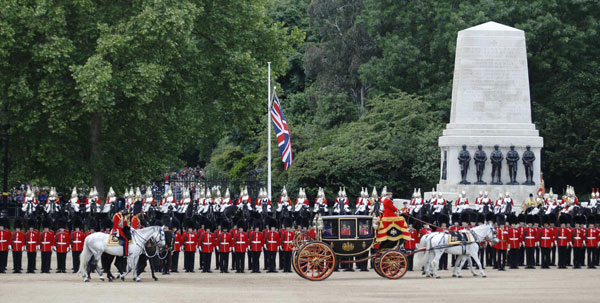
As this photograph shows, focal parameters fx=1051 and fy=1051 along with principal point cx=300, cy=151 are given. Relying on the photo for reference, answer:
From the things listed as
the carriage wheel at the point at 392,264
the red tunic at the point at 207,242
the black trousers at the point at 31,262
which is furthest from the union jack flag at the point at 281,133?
the carriage wheel at the point at 392,264

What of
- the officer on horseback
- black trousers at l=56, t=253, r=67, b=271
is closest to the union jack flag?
black trousers at l=56, t=253, r=67, b=271

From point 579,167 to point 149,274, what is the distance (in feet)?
105

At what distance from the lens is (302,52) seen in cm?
6931

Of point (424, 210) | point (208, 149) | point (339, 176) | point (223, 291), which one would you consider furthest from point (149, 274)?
point (208, 149)

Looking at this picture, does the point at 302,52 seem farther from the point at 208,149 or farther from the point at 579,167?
the point at 579,167

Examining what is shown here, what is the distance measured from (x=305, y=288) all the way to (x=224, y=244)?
5.42 metres

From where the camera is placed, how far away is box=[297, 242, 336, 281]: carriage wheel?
79.4 ft

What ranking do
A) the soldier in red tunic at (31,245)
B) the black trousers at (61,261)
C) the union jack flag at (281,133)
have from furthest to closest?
1. the union jack flag at (281,133)
2. the black trousers at (61,261)
3. the soldier in red tunic at (31,245)

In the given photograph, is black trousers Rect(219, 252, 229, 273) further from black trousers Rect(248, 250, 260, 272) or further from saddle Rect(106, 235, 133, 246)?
saddle Rect(106, 235, 133, 246)

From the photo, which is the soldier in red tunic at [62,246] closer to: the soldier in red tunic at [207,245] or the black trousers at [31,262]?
the black trousers at [31,262]

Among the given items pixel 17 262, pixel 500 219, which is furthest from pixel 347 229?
pixel 17 262

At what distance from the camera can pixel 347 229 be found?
979 inches

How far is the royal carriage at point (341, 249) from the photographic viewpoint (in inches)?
960

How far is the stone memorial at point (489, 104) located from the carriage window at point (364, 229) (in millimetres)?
17202
